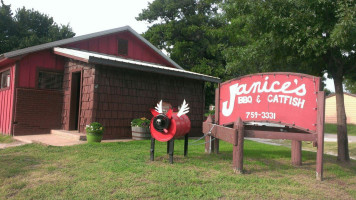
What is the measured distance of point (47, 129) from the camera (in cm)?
1146

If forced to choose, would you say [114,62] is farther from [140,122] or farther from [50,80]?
[50,80]

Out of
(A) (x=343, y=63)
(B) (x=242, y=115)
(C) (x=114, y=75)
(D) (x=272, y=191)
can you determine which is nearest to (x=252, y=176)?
(D) (x=272, y=191)

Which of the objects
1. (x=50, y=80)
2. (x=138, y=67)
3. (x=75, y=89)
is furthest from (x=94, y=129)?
(x=50, y=80)

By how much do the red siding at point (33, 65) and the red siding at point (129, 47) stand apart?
1.32m

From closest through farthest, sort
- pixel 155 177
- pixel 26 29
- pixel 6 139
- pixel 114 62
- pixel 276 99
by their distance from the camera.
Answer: pixel 155 177
pixel 276 99
pixel 114 62
pixel 6 139
pixel 26 29

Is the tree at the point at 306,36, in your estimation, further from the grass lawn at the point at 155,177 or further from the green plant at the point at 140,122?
the green plant at the point at 140,122

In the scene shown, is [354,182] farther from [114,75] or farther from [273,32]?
[114,75]

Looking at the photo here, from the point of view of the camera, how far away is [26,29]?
98.1ft

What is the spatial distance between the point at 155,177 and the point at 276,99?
3.10m

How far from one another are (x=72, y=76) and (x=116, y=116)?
2.65m

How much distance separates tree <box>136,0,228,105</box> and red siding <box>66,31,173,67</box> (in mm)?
6826

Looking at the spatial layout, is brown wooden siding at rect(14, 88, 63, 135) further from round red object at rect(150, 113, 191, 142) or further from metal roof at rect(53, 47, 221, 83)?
round red object at rect(150, 113, 191, 142)

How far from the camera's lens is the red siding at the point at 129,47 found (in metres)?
13.5

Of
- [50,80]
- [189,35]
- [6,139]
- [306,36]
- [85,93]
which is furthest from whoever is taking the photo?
[189,35]
